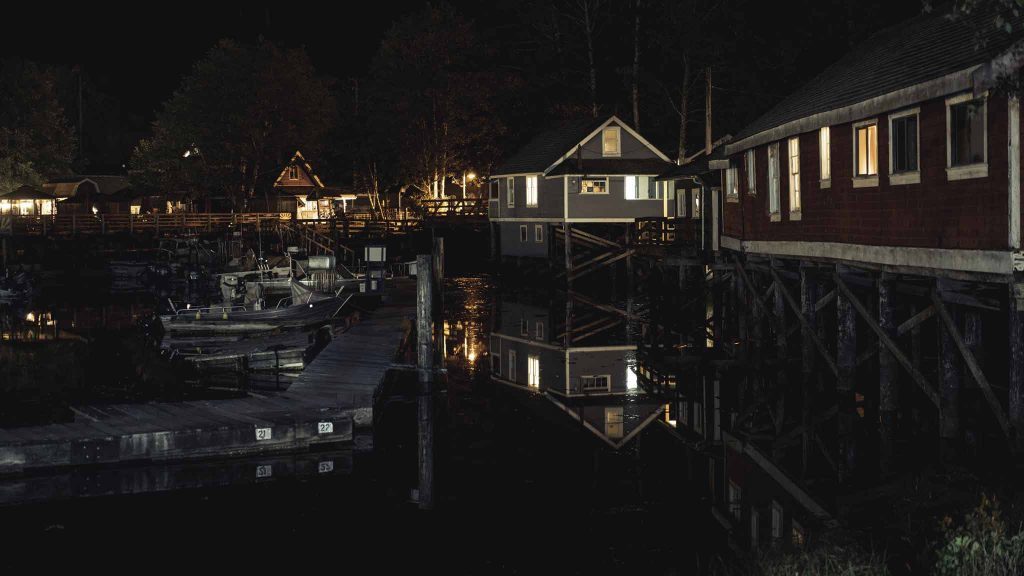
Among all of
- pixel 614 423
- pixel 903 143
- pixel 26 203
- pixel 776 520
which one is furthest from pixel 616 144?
pixel 26 203

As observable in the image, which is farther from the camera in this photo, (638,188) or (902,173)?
(638,188)

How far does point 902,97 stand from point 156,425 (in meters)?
14.8

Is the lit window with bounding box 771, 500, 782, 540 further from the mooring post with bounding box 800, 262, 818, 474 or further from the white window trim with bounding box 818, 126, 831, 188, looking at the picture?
the white window trim with bounding box 818, 126, 831, 188

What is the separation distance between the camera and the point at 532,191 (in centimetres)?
6100

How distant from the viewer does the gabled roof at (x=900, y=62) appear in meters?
17.6

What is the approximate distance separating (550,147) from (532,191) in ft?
→ 8.87

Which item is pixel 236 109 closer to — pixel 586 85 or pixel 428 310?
pixel 586 85

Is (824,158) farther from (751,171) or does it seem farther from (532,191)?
(532,191)

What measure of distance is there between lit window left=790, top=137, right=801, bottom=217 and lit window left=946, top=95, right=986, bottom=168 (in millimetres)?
7755

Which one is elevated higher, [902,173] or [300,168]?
[300,168]

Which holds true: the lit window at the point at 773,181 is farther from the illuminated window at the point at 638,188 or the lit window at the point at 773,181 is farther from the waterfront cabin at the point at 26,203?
the waterfront cabin at the point at 26,203

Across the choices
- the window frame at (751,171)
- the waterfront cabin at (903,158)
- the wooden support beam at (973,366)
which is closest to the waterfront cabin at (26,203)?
the window frame at (751,171)

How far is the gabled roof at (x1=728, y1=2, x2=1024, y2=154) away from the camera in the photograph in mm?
17647

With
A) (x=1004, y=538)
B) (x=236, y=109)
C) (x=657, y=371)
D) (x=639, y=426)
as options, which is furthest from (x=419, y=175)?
(x=1004, y=538)
